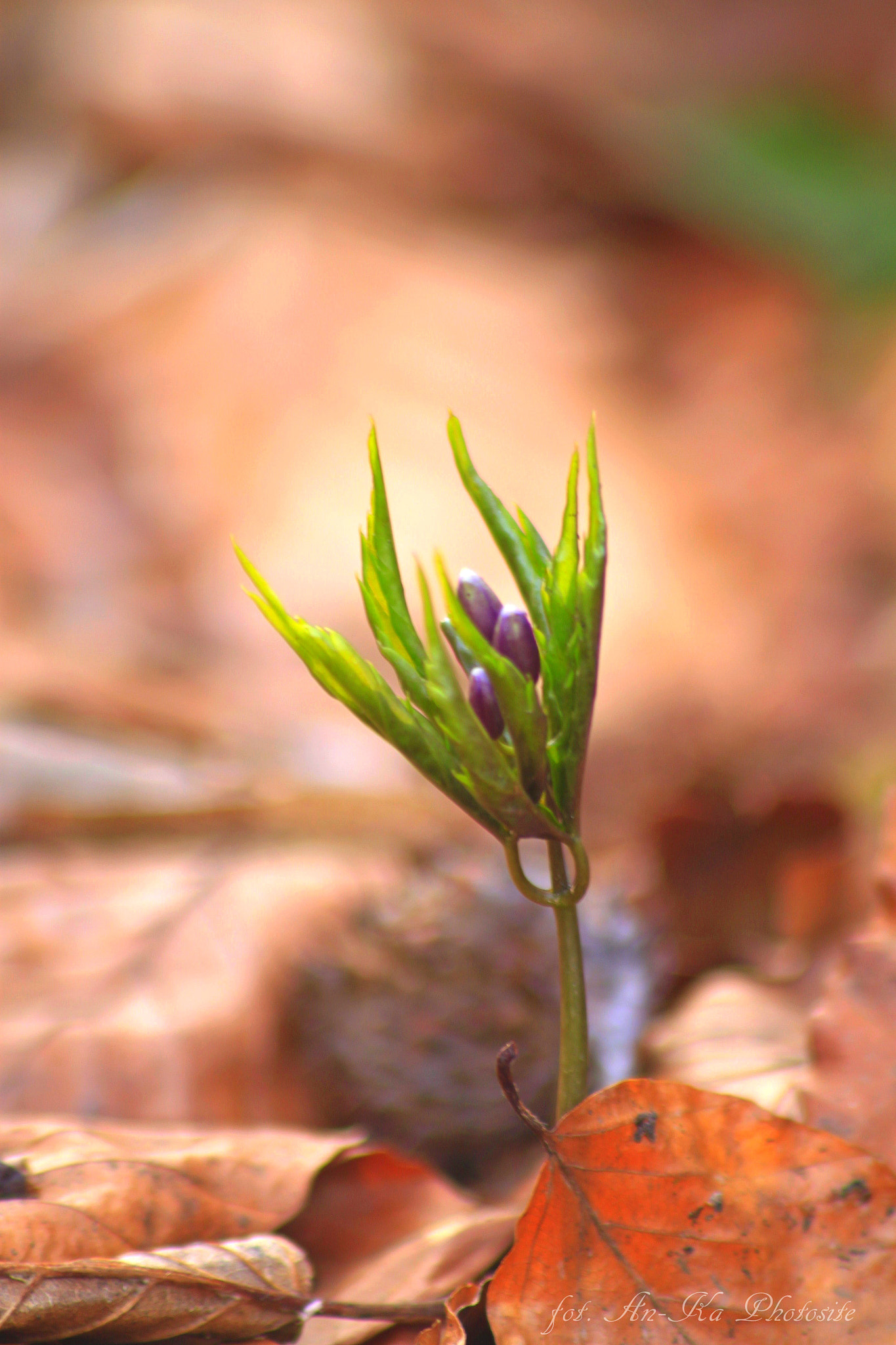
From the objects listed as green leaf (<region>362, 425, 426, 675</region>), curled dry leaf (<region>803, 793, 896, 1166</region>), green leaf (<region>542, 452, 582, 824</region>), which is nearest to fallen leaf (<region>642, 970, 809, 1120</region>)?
curled dry leaf (<region>803, 793, 896, 1166</region>)

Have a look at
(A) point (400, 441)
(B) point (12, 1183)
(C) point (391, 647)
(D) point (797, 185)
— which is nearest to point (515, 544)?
(C) point (391, 647)

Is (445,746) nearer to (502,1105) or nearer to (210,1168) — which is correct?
(210,1168)

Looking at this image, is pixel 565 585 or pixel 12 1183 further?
pixel 12 1183

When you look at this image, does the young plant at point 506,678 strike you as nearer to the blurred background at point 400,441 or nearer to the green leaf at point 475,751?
the green leaf at point 475,751

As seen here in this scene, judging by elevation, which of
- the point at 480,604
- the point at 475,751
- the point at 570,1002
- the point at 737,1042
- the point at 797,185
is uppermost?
the point at 797,185

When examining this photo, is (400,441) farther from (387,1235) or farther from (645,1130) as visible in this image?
(645,1130)

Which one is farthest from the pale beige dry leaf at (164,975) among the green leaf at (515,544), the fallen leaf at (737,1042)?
the green leaf at (515,544)

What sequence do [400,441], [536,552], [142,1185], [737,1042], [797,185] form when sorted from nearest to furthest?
1. [536,552]
2. [142,1185]
3. [737,1042]
4. [400,441]
5. [797,185]
